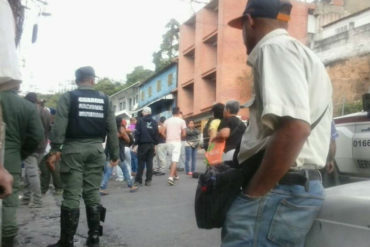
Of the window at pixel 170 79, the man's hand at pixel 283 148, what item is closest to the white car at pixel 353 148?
the man's hand at pixel 283 148

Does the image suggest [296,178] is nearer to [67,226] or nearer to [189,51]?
[67,226]

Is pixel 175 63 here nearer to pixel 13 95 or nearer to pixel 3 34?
pixel 13 95

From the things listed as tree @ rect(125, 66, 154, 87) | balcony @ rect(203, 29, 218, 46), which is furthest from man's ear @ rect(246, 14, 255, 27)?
tree @ rect(125, 66, 154, 87)

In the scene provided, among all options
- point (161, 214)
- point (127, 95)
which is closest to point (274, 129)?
point (161, 214)

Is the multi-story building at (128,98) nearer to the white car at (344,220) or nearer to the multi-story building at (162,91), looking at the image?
the multi-story building at (162,91)

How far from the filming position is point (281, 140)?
173cm

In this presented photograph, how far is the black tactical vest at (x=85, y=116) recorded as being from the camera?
5016 millimetres

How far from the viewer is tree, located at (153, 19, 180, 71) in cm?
4900

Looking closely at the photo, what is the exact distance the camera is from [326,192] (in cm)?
202

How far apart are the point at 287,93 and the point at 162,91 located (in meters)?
40.6

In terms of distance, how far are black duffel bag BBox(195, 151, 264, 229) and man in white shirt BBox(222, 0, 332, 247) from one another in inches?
1.1

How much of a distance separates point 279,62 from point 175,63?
1477 inches

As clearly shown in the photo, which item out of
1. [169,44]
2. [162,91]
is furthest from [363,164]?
[169,44]

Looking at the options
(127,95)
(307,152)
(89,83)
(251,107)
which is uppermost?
(127,95)
